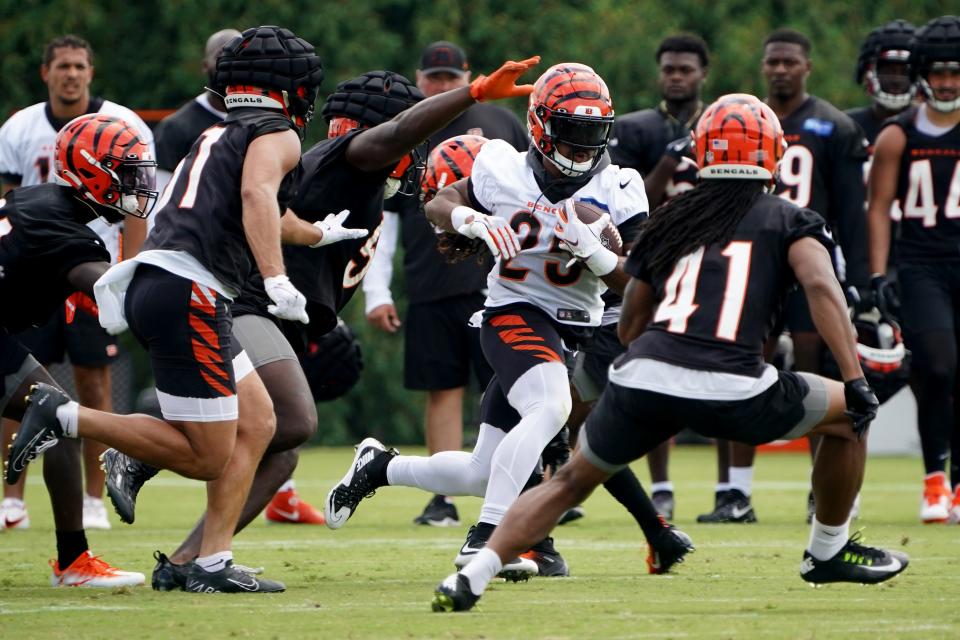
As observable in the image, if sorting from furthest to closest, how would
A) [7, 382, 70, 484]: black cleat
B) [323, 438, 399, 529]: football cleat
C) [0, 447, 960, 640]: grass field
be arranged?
[323, 438, 399, 529]: football cleat
[7, 382, 70, 484]: black cleat
[0, 447, 960, 640]: grass field

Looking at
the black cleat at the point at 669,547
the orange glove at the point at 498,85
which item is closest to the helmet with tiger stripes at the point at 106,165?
the orange glove at the point at 498,85

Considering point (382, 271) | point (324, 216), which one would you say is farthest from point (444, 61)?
point (324, 216)

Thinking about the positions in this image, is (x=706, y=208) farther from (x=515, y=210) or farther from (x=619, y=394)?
(x=515, y=210)

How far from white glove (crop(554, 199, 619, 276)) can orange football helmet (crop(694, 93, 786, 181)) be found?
64 centimetres

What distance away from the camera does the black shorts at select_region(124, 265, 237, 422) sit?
19.0ft

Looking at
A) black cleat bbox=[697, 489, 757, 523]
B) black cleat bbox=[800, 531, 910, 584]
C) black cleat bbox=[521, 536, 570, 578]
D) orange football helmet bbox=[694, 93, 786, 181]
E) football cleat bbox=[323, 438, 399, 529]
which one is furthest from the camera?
black cleat bbox=[697, 489, 757, 523]

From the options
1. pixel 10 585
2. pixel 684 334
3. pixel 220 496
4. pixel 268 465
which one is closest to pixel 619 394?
pixel 684 334

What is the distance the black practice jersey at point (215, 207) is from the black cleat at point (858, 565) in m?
2.25

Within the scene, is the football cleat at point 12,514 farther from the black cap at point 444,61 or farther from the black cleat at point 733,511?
the black cleat at point 733,511

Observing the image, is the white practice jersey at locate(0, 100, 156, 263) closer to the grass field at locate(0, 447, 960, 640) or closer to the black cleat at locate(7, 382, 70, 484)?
the grass field at locate(0, 447, 960, 640)

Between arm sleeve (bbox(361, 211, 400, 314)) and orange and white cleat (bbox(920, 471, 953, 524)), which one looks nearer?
orange and white cleat (bbox(920, 471, 953, 524))

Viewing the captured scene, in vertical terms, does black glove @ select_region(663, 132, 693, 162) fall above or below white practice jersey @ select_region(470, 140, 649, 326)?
above

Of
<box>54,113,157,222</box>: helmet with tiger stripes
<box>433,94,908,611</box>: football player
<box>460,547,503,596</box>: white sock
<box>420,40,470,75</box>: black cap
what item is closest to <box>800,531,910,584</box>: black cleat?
<box>433,94,908,611</box>: football player

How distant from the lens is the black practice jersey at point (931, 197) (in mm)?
9078
